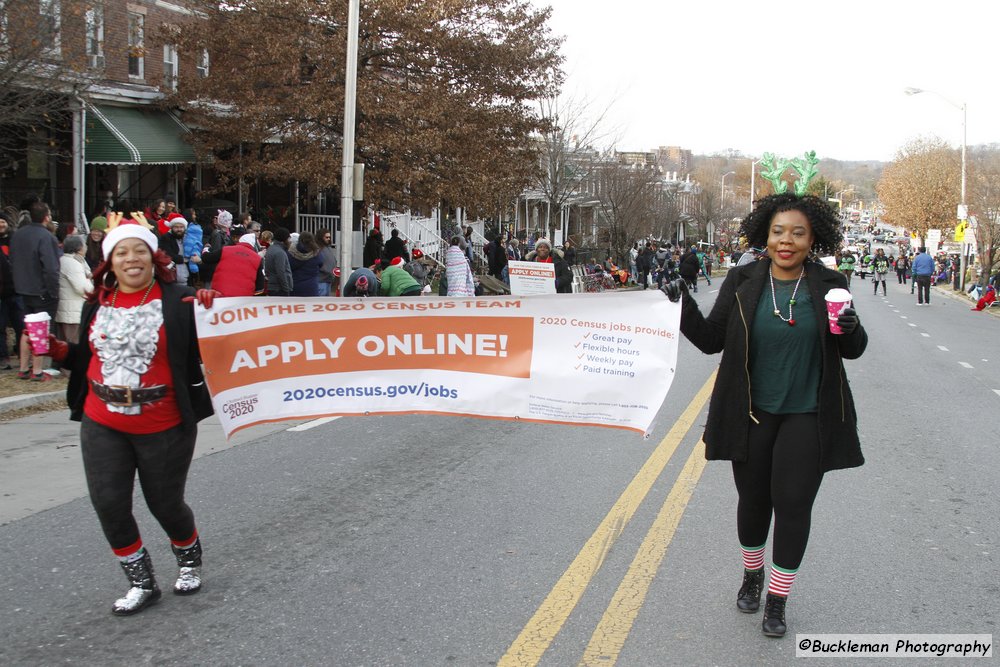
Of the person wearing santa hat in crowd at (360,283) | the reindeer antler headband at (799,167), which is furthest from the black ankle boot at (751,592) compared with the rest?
the reindeer antler headband at (799,167)

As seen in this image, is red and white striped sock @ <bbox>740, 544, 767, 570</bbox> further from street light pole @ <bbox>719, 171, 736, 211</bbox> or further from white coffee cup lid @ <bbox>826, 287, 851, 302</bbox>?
street light pole @ <bbox>719, 171, 736, 211</bbox>

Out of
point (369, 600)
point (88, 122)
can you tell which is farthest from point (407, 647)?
point (88, 122)

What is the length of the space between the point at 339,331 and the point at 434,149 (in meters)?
16.8

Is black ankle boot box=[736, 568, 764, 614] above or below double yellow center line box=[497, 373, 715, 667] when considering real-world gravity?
above

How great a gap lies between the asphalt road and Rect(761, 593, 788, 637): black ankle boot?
0.06m

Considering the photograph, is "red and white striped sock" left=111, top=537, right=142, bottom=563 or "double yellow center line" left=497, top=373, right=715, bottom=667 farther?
"red and white striped sock" left=111, top=537, right=142, bottom=563

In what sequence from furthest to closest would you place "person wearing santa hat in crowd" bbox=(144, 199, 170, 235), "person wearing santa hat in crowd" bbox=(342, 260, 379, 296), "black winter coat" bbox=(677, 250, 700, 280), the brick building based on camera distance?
"black winter coat" bbox=(677, 250, 700, 280)
"person wearing santa hat in crowd" bbox=(144, 199, 170, 235)
the brick building
"person wearing santa hat in crowd" bbox=(342, 260, 379, 296)

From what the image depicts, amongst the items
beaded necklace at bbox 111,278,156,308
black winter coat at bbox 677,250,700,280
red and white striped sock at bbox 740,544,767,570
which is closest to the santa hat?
beaded necklace at bbox 111,278,156,308

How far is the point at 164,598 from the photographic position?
473cm

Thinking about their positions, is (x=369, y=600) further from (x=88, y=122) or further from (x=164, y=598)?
(x=88, y=122)

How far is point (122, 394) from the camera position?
431 centimetres

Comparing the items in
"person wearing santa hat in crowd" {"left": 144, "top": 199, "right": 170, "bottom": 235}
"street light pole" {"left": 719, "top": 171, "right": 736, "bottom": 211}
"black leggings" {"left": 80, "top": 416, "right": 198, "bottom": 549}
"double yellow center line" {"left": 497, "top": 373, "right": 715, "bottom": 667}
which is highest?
"street light pole" {"left": 719, "top": 171, "right": 736, "bottom": 211}

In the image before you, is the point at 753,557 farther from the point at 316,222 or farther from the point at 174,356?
the point at 316,222
